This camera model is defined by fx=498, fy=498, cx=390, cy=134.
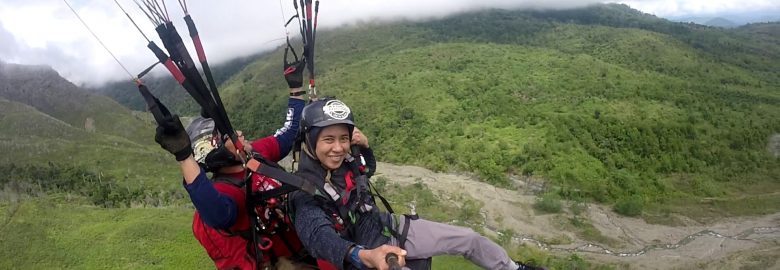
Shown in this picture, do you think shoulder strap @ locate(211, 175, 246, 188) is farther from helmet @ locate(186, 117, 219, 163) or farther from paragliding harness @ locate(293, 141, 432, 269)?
paragliding harness @ locate(293, 141, 432, 269)

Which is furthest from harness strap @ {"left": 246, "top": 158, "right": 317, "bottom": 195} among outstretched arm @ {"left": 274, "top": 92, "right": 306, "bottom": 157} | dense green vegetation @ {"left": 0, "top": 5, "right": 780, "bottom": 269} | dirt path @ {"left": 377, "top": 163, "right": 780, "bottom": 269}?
dirt path @ {"left": 377, "top": 163, "right": 780, "bottom": 269}

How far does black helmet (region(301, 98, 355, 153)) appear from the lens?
3.63 m

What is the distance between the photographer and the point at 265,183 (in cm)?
390

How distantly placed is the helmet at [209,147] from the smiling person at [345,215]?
58 cm

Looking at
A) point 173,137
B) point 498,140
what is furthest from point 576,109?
Answer: point 173,137

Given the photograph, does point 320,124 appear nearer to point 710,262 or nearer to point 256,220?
point 256,220

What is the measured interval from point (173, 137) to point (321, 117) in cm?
104

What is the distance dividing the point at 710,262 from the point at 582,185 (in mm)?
14379

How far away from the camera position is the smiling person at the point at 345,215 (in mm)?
3469

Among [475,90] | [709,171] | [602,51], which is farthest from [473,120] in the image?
[602,51]

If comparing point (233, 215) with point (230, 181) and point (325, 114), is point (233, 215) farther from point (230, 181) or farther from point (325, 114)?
point (325, 114)

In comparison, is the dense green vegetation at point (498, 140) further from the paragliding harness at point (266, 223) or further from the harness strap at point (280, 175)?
the harness strap at point (280, 175)

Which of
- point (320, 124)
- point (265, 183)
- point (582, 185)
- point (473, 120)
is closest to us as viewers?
point (320, 124)

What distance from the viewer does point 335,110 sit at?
3.68 m
